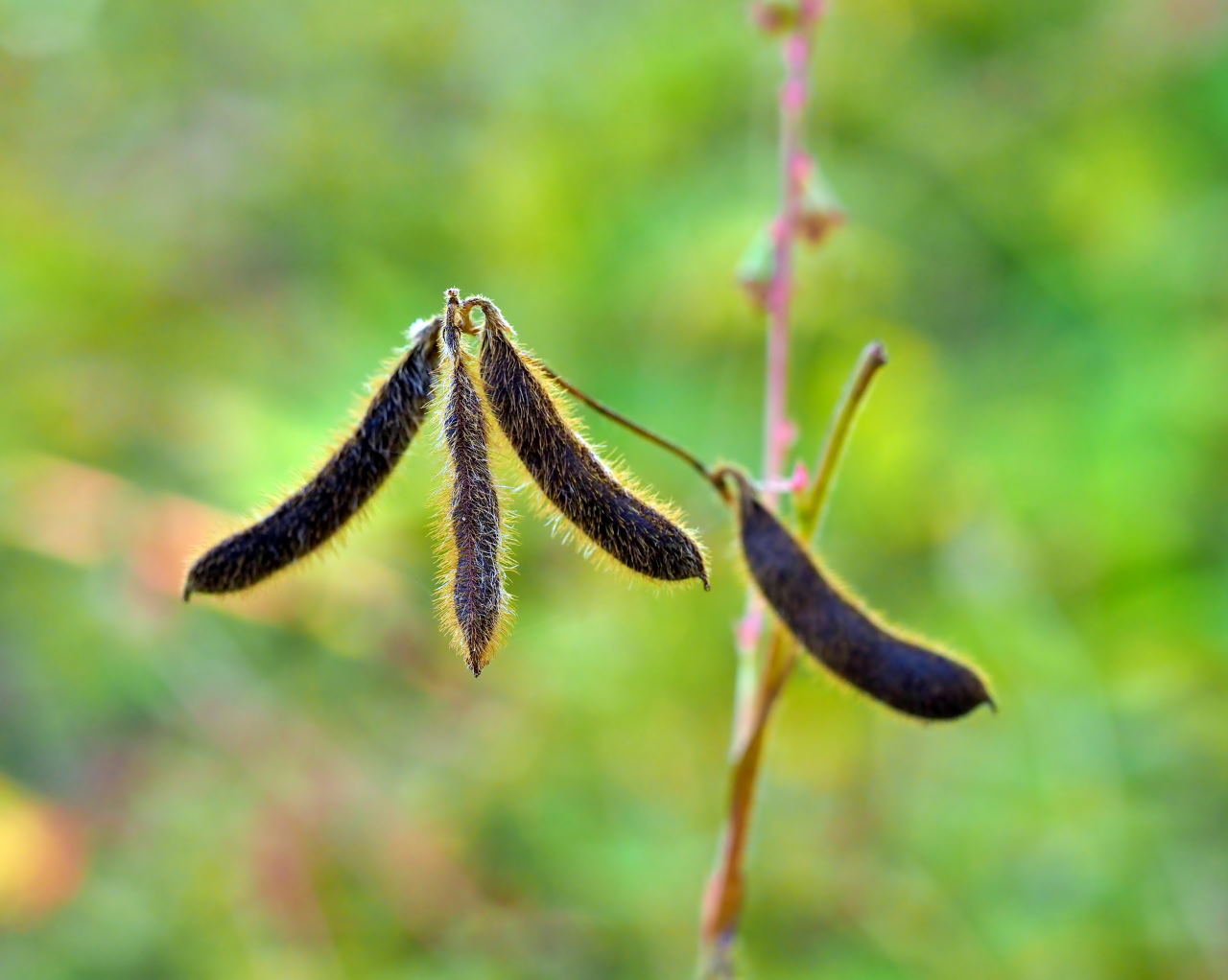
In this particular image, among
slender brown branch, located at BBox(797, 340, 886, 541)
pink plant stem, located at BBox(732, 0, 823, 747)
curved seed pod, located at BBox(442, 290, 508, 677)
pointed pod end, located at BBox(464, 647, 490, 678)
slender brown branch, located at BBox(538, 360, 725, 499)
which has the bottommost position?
pointed pod end, located at BBox(464, 647, 490, 678)

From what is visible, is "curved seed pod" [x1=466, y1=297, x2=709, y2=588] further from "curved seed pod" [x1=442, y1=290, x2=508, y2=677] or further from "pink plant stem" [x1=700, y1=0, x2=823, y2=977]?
"pink plant stem" [x1=700, y1=0, x2=823, y2=977]

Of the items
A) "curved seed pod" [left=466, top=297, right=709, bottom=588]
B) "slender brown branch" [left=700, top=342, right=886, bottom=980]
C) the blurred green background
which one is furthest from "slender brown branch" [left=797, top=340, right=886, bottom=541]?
the blurred green background

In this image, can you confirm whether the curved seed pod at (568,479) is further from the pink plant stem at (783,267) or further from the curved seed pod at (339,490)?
the pink plant stem at (783,267)

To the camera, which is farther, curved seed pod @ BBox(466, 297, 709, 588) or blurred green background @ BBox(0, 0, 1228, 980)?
blurred green background @ BBox(0, 0, 1228, 980)

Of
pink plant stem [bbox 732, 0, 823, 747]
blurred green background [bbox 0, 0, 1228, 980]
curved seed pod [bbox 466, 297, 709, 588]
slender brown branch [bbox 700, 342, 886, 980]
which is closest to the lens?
curved seed pod [bbox 466, 297, 709, 588]

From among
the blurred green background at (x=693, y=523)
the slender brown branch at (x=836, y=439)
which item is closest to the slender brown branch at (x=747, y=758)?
the slender brown branch at (x=836, y=439)

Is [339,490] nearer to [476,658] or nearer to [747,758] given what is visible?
[476,658]

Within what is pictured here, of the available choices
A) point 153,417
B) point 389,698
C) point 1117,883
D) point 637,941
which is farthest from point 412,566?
point 1117,883
